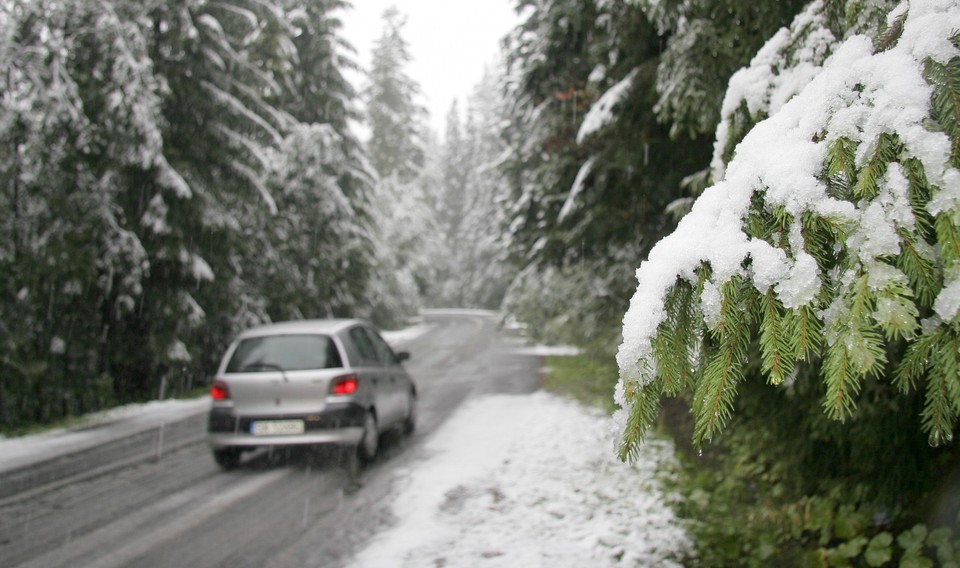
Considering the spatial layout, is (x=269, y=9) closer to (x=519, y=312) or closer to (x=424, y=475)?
(x=424, y=475)

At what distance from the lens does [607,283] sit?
1121 cm

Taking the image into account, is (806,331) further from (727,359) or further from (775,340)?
(727,359)

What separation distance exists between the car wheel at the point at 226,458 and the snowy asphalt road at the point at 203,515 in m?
0.13

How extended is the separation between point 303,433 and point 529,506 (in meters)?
2.87

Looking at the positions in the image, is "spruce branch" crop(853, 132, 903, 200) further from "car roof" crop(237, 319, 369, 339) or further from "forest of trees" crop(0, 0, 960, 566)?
"car roof" crop(237, 319, 369, 339)

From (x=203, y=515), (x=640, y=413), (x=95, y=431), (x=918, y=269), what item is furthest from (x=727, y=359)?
(x=95, y=431)

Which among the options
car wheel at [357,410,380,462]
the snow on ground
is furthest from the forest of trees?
car wheel at [357,410,380,462]

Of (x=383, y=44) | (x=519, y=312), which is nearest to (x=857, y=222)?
(x=519, y=312)

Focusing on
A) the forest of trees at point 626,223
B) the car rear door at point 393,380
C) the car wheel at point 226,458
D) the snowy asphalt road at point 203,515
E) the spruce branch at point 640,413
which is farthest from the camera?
the car rear door at point 393,380

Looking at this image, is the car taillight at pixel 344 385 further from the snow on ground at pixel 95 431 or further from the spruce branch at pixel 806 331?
the spruce branch at pixel 806 331

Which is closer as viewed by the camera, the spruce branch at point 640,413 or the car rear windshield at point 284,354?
the spruce branch at point 640,413

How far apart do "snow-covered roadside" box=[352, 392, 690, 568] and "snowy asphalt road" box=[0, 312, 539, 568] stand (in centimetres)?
36

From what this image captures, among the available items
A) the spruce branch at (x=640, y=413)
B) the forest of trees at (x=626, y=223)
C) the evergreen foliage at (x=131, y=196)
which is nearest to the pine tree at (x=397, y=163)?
the forest of trees at (x=626, y=223)

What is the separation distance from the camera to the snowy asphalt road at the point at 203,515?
484 cm
